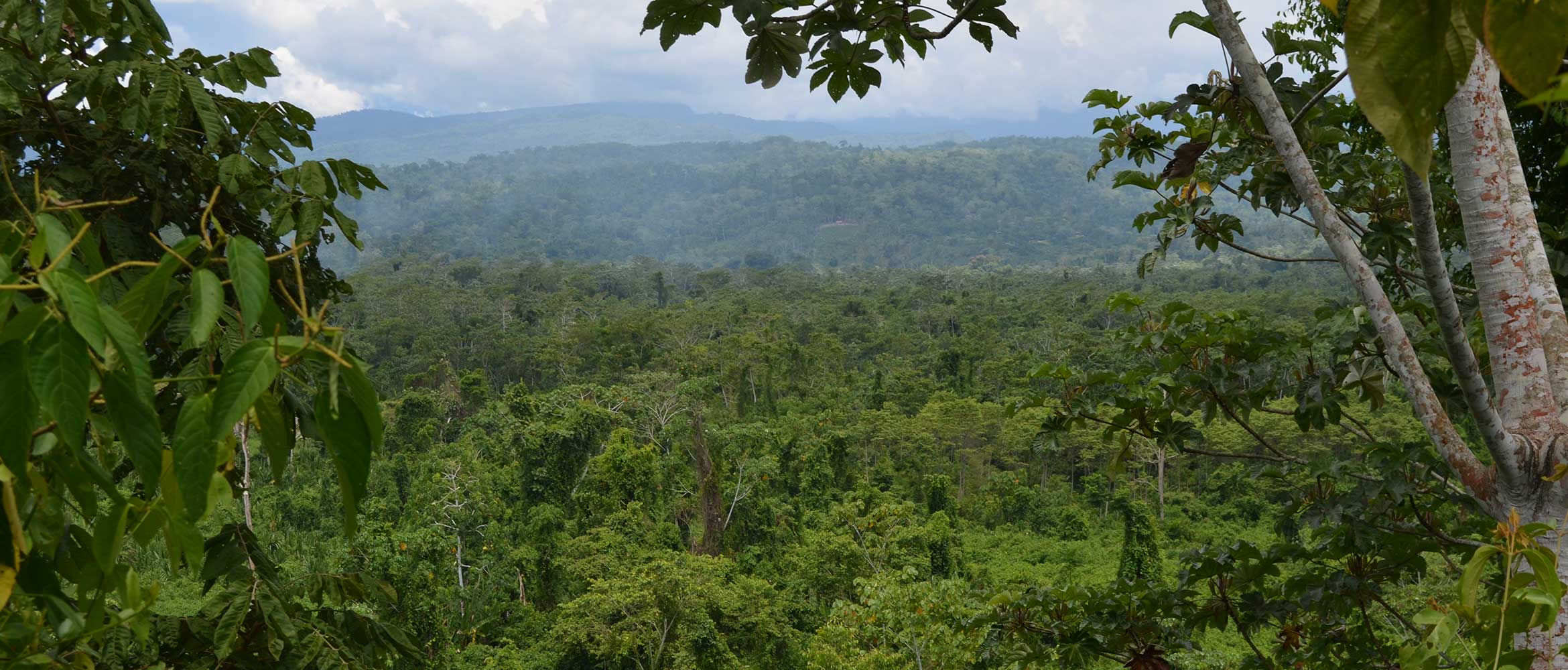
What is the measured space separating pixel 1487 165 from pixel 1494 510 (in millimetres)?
414

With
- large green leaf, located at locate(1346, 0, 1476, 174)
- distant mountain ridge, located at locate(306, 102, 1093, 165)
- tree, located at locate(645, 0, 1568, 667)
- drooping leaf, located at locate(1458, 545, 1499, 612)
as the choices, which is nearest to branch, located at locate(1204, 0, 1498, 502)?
tree, located at locate(645, 0, 1568, 667)

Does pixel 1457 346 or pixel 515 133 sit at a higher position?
pixel 515 133

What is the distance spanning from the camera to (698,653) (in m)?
8.44

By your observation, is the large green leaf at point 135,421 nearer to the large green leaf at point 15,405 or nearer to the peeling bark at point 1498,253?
the large green leaf at point 15,405

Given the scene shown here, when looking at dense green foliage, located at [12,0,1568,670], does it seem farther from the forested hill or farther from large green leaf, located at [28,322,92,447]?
the forested hill

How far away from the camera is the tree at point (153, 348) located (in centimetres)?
41

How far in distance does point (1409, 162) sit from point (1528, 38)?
0.05 m

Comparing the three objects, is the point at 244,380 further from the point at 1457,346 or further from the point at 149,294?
the point at 1457,346

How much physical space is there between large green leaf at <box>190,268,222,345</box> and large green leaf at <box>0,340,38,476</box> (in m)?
0.07

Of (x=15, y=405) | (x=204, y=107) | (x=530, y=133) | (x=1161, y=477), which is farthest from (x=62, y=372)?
(x=530, y=133)

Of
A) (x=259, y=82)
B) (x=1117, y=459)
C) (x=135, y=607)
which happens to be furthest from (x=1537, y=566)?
(x=259, y=82)

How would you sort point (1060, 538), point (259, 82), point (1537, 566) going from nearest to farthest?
point (1537, 566) → point (259, 82) → point (1060, 538)

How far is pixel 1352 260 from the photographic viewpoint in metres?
1.12

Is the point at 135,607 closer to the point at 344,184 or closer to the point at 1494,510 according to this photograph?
the point at 344,184
